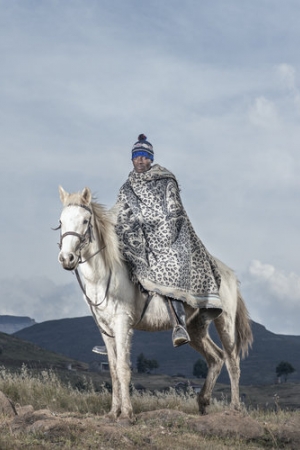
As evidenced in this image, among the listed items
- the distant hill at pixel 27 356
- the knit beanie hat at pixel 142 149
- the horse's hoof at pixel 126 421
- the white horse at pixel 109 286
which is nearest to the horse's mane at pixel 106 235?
the white horse at pixel 109 286

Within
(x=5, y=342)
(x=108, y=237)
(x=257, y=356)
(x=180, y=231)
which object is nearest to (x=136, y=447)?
(x=108, y=237)

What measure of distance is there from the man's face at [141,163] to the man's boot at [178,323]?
7.04ft

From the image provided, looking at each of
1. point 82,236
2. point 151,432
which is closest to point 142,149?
point 82,236

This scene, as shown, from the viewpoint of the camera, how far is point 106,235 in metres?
9.98

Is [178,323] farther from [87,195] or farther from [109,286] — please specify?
[87,195]

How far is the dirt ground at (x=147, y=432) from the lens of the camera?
26.2 ft

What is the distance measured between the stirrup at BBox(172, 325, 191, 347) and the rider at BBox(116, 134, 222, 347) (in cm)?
2

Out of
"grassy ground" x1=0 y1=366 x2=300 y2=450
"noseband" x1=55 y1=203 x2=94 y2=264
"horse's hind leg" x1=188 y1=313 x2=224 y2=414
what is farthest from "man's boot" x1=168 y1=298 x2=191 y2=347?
"noseband" x1=55 y1=203 x2=94 y2=264

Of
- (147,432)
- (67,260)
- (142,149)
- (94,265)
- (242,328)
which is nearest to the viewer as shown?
(147,432)

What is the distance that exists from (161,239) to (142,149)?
1.48 metres

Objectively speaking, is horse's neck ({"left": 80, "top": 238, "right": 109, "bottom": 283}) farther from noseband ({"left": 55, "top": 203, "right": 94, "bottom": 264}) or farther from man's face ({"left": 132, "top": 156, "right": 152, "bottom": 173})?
man's face ({"left": 132, "top": 156, "right": 152, "bottom": 173})

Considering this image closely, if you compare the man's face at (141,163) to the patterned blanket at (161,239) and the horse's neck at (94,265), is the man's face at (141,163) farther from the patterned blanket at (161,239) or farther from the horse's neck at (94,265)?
the horse's neck at (94,265)

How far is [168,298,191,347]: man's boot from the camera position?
32.8 feet

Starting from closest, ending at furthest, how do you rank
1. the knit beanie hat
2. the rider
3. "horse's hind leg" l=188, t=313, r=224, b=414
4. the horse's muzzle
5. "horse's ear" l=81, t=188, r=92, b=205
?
the horse's muzzle
"horse's ear" l=81, t=188, r=92, b=205
the rider
the knit beanie hat
"horse's hind leg" l=188, t=313, r=224, b=414
